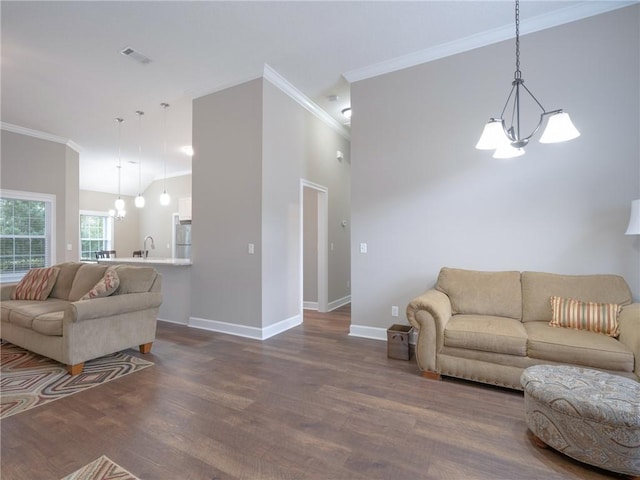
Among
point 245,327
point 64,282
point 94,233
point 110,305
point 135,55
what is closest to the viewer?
point 110,305

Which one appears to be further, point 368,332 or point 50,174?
point 50,174

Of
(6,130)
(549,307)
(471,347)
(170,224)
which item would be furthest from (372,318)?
(170,224)

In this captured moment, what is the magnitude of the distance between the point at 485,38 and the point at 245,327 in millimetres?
4406

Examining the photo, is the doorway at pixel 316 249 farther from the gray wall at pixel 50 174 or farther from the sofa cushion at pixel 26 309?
the gray wall at pixel 50 174

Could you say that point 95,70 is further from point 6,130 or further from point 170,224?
point 170,224

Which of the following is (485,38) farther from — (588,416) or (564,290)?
(588,416)

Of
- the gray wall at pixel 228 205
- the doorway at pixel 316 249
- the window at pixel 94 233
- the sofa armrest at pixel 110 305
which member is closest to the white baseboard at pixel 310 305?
the doorway at pixel 316 249

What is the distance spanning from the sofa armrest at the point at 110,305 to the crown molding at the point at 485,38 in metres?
3.71

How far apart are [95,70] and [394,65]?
374 cm

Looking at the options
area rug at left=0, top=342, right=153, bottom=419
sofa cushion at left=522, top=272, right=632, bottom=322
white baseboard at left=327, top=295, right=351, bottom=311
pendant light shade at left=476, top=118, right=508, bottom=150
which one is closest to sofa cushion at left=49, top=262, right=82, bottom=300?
area rug at left=0, top=342, right=153, bottom=419

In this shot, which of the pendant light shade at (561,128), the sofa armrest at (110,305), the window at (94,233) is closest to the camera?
the pendant light shade at (561,128)

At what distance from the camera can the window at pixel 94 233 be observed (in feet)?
29.4

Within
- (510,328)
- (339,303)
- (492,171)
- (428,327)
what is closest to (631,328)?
(510,328)

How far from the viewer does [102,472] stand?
1698mm
